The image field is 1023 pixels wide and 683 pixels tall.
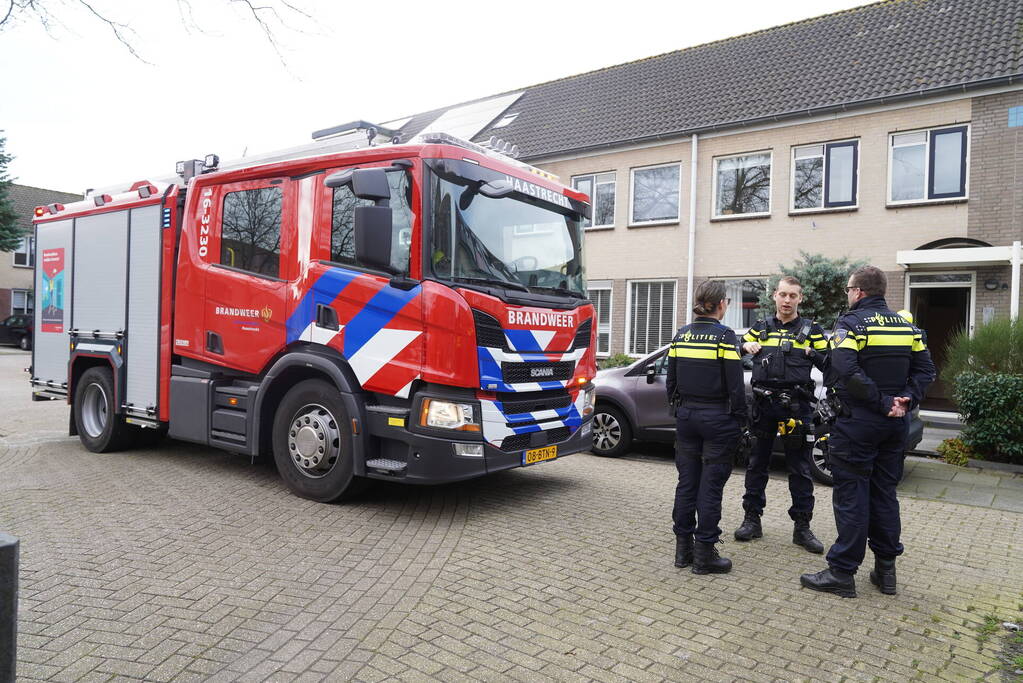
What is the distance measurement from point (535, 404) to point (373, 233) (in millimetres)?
1904

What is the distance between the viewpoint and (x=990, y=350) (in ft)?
29.3

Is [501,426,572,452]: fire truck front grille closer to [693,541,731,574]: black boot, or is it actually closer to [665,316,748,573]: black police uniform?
[665,316,748,573]: black police uniform

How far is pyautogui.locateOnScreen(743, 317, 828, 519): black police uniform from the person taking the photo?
16.7 feet

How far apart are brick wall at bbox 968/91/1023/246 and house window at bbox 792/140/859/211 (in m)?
2.03

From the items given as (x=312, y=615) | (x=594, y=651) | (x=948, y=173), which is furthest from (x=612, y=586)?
(x=948, y=173)

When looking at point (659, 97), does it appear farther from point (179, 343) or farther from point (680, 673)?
point (680, 673)

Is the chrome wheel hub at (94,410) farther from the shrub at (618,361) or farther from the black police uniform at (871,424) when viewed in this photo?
the shrub at (618,361)

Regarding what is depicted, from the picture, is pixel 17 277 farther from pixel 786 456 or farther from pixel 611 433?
pixel 786 456

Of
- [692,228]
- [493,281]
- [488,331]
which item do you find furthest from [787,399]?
[692,228]

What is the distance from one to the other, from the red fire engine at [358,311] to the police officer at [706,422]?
59.0 inches

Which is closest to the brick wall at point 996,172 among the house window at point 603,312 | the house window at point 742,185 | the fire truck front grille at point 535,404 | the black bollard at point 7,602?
the house window at point 742,185

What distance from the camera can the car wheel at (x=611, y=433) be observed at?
8.86 m

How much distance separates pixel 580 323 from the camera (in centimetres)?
655

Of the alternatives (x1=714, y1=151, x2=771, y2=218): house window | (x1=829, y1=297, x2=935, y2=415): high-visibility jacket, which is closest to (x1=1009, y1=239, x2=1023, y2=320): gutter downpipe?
(x1=714, y1=151, x2=771, y2=218): house window
